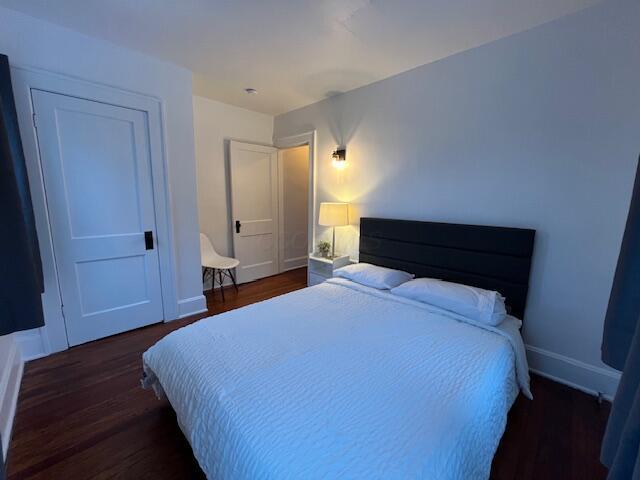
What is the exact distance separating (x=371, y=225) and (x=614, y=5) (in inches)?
83.7

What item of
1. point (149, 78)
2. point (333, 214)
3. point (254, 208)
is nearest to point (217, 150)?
point (254, 208)

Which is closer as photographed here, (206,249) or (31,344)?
(31,344)

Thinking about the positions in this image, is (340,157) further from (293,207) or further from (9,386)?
(9,386)

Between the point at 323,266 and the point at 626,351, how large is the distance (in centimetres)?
272

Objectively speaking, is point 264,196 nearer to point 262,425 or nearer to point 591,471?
point 262,425

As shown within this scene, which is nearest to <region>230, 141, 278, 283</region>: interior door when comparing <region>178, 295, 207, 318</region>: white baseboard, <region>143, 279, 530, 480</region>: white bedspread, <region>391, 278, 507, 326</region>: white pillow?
<region>178, 295, 207, 318</region>: white baseboard

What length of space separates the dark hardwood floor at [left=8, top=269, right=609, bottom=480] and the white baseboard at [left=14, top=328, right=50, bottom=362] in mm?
101

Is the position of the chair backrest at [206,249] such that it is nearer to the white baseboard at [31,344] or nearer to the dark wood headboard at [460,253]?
the white baseboard at [31,344]

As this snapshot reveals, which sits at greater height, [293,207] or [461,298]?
[293,207]

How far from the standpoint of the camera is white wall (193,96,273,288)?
11.4ft

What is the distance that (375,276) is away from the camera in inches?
95.3

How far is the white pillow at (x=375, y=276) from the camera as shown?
236 cm

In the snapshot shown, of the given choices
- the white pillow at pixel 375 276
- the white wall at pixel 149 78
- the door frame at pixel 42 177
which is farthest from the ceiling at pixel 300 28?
the white pillow at pixel 375 276

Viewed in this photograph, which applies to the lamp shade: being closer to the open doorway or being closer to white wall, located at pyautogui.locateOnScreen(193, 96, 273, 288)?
the open doorway
